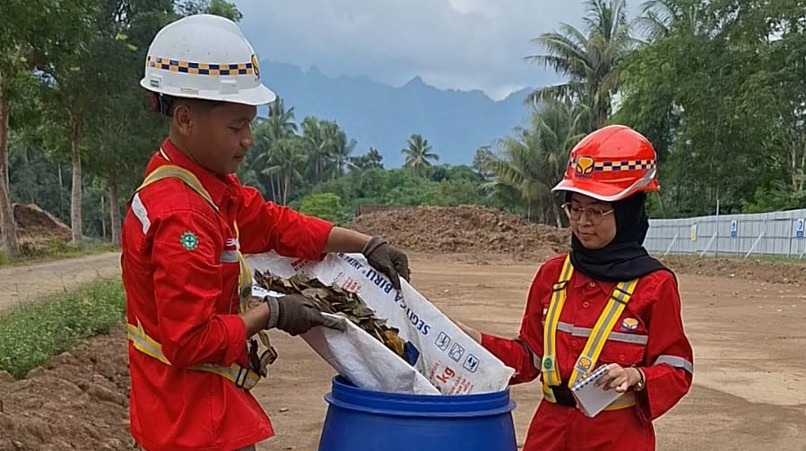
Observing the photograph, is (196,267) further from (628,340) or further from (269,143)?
(269,143)

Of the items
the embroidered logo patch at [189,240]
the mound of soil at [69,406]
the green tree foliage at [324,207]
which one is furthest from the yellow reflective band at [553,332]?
the green tree foliage at [324,207]

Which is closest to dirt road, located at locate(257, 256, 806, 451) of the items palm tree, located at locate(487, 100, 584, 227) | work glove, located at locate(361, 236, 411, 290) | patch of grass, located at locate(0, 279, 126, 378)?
patch of grass, located at locate(0, 279, 126, 378)

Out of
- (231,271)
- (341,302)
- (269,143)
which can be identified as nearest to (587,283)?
(341,302)

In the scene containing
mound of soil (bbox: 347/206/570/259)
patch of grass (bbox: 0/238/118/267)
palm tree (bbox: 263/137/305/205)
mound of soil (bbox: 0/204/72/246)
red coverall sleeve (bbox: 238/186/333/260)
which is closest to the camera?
red coverall sleeve (bbox: 238/186/333/260)

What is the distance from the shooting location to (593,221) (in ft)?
8.39

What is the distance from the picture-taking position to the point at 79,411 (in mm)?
4824

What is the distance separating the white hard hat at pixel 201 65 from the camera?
2232 mm

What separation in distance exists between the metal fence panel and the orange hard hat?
19.8m

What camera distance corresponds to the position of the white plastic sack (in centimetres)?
236

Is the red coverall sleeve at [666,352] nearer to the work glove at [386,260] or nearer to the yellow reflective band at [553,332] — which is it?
the yellow reflective band at [553,332]

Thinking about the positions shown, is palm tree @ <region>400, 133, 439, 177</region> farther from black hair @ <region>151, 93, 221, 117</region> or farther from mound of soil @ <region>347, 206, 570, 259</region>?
black hair @ <region>151, 93, 221, 117</region>

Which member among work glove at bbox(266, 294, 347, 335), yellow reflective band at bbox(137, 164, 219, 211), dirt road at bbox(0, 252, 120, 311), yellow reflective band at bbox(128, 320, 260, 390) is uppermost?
yellow reflective band at bbox(137, 164, 219, 211)

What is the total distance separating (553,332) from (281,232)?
2.72 feet

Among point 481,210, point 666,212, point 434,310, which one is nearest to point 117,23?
point 481,210
